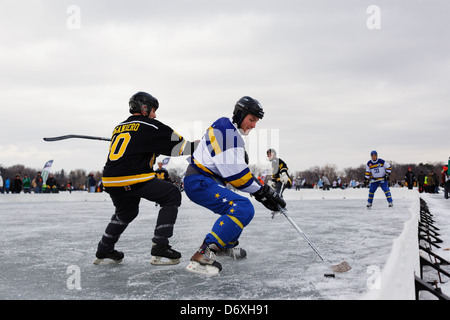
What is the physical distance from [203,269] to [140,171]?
985 millimetres

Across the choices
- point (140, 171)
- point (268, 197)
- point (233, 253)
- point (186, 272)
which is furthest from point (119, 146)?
point (233, 253)

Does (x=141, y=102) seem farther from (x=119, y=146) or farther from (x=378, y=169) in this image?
(x=378, y=169)

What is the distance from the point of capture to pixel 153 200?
3.37m

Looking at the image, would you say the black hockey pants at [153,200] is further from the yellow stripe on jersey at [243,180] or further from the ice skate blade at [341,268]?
the ice skate blade at [341,268]

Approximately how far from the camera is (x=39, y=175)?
25625 mm

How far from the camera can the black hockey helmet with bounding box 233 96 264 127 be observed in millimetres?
3395

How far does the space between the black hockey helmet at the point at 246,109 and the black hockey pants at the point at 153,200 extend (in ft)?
2.81

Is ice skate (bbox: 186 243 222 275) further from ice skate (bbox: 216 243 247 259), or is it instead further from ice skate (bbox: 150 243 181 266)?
ice skate (bbox: 216 243 247 259)

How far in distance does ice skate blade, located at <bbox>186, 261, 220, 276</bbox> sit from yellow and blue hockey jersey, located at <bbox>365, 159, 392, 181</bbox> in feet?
31.7

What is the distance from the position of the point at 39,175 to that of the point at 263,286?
26225mm
